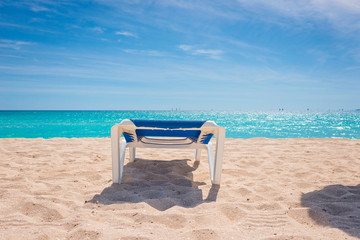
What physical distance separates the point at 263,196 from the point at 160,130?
4.88ft

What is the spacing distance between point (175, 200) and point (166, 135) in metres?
0.93

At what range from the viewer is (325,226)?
189 cm

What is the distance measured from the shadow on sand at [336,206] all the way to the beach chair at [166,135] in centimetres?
110

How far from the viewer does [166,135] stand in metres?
3.06

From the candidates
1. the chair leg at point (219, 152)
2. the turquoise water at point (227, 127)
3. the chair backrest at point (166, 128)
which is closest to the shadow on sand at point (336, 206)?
the chair leg at point (219, 152)

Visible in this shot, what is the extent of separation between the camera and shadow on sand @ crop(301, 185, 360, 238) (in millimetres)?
1912

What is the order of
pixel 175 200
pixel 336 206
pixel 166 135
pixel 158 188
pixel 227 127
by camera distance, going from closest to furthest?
pixel 336 206
pixel 175 200
pixel 158 188
pixel 166 135
pixel 227 127

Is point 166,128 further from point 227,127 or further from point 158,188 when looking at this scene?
point 227,127

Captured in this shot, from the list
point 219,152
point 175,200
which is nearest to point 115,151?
point 175,200

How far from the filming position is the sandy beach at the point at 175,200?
5.85 feet

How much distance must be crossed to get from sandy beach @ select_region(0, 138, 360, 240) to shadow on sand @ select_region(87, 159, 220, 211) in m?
0.01

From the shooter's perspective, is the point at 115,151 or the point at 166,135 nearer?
the point at 115,151

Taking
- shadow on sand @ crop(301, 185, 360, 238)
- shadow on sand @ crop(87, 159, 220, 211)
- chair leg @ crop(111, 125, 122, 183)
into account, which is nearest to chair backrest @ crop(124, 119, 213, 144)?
chair leg @ crop(111, 125, 122, 183)

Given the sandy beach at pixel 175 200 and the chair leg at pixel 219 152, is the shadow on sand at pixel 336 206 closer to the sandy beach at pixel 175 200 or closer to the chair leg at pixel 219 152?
the sandy beach at pixel 175 200
